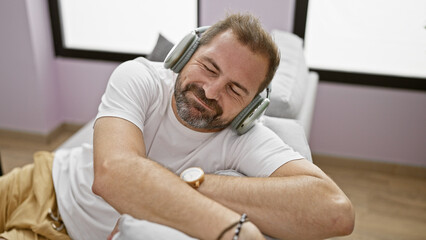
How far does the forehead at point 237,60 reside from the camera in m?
1.15

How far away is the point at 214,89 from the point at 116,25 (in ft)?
5.94

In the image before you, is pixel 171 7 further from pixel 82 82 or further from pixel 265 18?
pixel 82 82

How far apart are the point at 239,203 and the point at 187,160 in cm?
31

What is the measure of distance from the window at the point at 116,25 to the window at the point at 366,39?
0.82 m

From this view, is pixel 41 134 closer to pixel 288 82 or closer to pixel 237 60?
pixel 288 82

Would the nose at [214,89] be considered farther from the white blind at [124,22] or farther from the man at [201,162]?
the white blind at [124,22]

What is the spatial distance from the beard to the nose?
2 cm

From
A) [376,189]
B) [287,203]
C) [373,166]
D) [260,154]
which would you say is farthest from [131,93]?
[373,166]

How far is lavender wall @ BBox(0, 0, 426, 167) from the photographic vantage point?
236cm

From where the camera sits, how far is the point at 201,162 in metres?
1.23

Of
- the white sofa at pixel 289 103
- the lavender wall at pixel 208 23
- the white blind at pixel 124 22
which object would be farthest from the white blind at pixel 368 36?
the white blind at pixel 124 22

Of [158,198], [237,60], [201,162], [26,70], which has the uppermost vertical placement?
[237,60]

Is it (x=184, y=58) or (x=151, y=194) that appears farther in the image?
(x=184, y=58)

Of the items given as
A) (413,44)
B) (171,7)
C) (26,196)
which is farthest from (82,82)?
(413,44)
